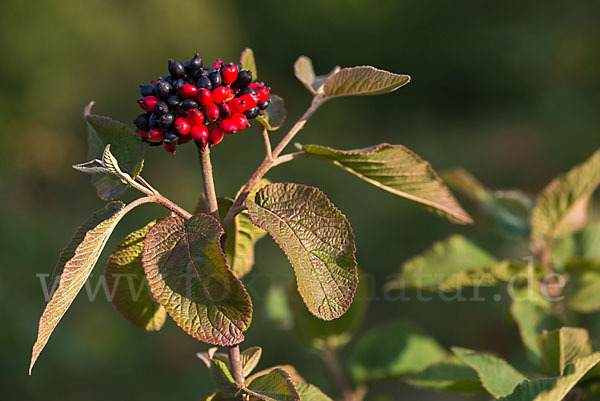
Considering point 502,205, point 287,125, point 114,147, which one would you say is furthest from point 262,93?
point 287,125

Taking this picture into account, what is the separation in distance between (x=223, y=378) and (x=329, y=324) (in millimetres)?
585

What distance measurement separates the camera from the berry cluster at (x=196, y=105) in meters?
0.73

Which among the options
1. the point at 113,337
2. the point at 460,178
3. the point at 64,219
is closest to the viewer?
A: the point at 460,178

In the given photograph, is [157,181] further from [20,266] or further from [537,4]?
[537,4]

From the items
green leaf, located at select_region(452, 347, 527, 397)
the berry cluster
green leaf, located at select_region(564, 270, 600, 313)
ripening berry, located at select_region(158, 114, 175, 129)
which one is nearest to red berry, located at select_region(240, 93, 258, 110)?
the berry cluster

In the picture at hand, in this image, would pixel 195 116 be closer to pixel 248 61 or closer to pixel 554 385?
pixel 248 61

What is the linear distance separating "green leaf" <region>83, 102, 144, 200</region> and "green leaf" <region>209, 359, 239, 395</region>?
11.6 inches

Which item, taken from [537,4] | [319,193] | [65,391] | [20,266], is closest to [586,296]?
[319,193]

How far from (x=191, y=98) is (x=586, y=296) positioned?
103cm

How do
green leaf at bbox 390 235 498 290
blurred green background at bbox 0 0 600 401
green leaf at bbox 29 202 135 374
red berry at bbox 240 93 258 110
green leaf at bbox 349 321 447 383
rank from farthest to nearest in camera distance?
blurred green background at bbox 0 0 600 401, green leaf at bbox 349 321 447 383, green leaf at bbox 390 235 498 290, red berry at bbox 240 93 258 110, green leaf at bbox 29 202 135 374

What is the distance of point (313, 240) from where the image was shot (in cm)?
73

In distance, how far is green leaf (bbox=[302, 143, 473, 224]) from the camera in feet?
2.75

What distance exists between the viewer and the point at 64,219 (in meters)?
4.22

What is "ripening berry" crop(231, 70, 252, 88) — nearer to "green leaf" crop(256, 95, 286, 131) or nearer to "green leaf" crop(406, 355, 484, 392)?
"green leaf" crop(256, 95, 286, 131)
